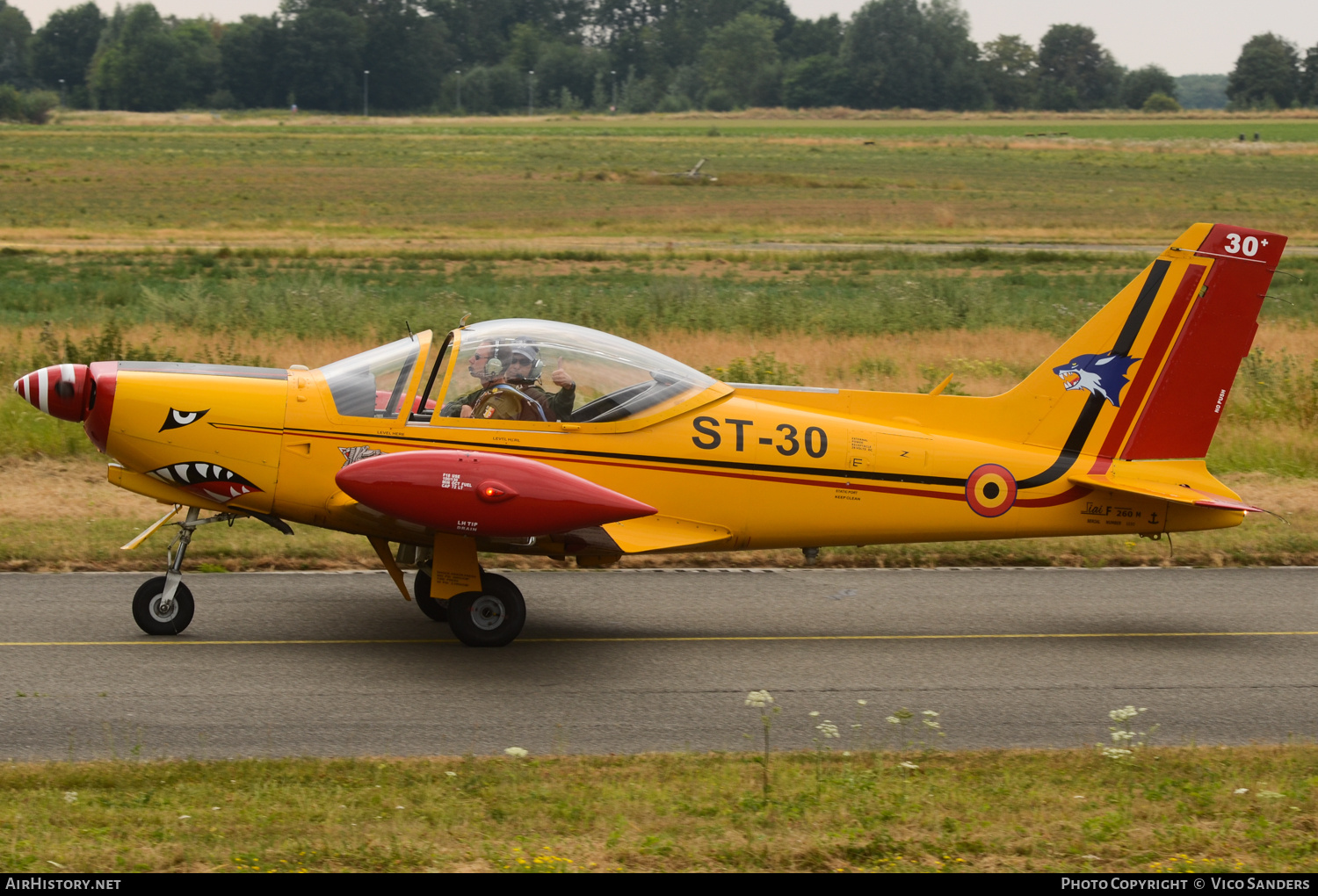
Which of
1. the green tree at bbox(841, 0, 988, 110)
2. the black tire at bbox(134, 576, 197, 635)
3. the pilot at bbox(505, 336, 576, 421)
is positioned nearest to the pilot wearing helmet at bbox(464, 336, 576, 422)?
the pilot at bbox(505, 336, 576, 421)

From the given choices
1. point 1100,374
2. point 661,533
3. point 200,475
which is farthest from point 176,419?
point 1100,374

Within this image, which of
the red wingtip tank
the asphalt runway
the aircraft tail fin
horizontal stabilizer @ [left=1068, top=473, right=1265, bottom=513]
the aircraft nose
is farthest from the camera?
the aircraft tail fin

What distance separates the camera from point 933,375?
60.2ft

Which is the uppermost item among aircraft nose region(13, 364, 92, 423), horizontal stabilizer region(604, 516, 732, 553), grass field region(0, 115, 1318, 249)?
grass field region(0, 115, 1318, 249)

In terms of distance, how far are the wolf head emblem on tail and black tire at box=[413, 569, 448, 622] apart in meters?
4.75

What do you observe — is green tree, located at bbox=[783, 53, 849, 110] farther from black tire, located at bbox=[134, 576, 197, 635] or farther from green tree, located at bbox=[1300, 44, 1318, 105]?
black tire, located at bbox=[134, 576, 197, 635]

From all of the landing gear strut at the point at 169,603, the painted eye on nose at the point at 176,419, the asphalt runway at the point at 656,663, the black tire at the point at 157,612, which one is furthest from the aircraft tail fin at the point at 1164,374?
the black tire at the point at 157,612

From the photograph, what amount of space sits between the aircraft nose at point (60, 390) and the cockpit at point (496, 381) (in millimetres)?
1496

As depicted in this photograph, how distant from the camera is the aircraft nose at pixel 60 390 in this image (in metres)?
8.20

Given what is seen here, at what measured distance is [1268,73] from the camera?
18000cm

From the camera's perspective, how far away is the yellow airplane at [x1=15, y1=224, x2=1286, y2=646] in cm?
840

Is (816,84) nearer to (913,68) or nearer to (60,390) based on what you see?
(913,68)

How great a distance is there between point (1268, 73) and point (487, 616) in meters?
198
